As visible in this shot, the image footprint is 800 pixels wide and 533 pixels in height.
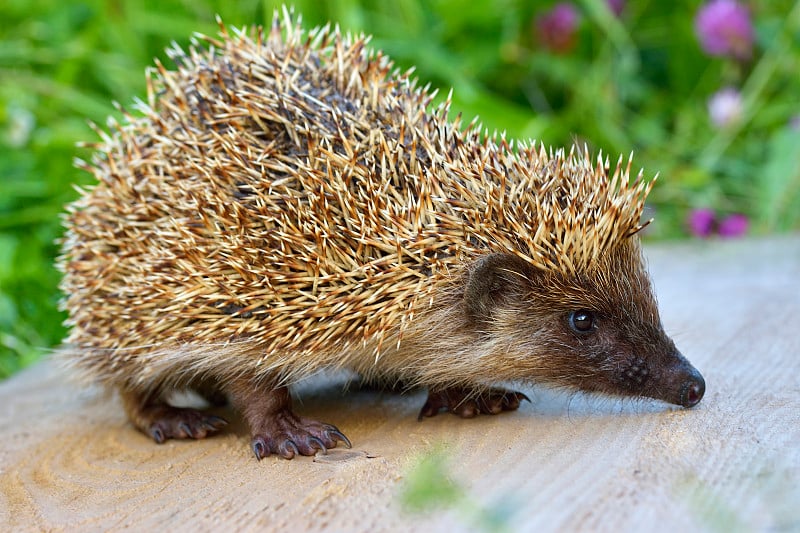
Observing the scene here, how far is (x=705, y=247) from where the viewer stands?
A: 5.90 metres

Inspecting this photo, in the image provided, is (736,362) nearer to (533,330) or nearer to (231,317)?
(533,330)

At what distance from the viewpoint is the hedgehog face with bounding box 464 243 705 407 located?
10.4 feet

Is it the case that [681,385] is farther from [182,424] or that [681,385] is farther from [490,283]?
[182,424]

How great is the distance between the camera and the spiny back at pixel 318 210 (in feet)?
10.3

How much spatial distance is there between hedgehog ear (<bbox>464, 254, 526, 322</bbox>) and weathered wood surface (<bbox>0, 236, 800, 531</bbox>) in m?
0.38

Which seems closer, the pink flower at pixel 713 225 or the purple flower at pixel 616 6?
the pink flower at pixel 713 225

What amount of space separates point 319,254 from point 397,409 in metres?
0.76

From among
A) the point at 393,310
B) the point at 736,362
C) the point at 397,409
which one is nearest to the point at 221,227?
the point at 393,310

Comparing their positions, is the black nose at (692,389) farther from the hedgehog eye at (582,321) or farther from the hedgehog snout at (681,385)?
Result: the hedgehog eye at (582,321)

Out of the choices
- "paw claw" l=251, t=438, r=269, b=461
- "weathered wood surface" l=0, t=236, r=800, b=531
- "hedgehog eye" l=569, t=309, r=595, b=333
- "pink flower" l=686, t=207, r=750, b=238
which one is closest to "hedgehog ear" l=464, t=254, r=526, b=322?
"hedgehog eye" l=569, t=309, r=595, b=333

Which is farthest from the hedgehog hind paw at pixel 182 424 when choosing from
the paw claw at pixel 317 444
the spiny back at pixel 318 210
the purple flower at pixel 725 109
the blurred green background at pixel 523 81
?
the purple flower at pixel 725 109

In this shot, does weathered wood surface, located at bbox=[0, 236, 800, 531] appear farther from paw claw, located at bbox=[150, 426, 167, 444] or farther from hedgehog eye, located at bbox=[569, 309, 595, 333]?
hedgehog eye, located at bbox=[569, 309, 595, 333]

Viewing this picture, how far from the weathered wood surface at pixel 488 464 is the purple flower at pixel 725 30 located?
3528 millimetres

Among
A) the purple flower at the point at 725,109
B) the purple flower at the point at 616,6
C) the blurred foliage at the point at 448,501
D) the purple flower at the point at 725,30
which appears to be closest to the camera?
the blurred foliage at the point at 448,501
